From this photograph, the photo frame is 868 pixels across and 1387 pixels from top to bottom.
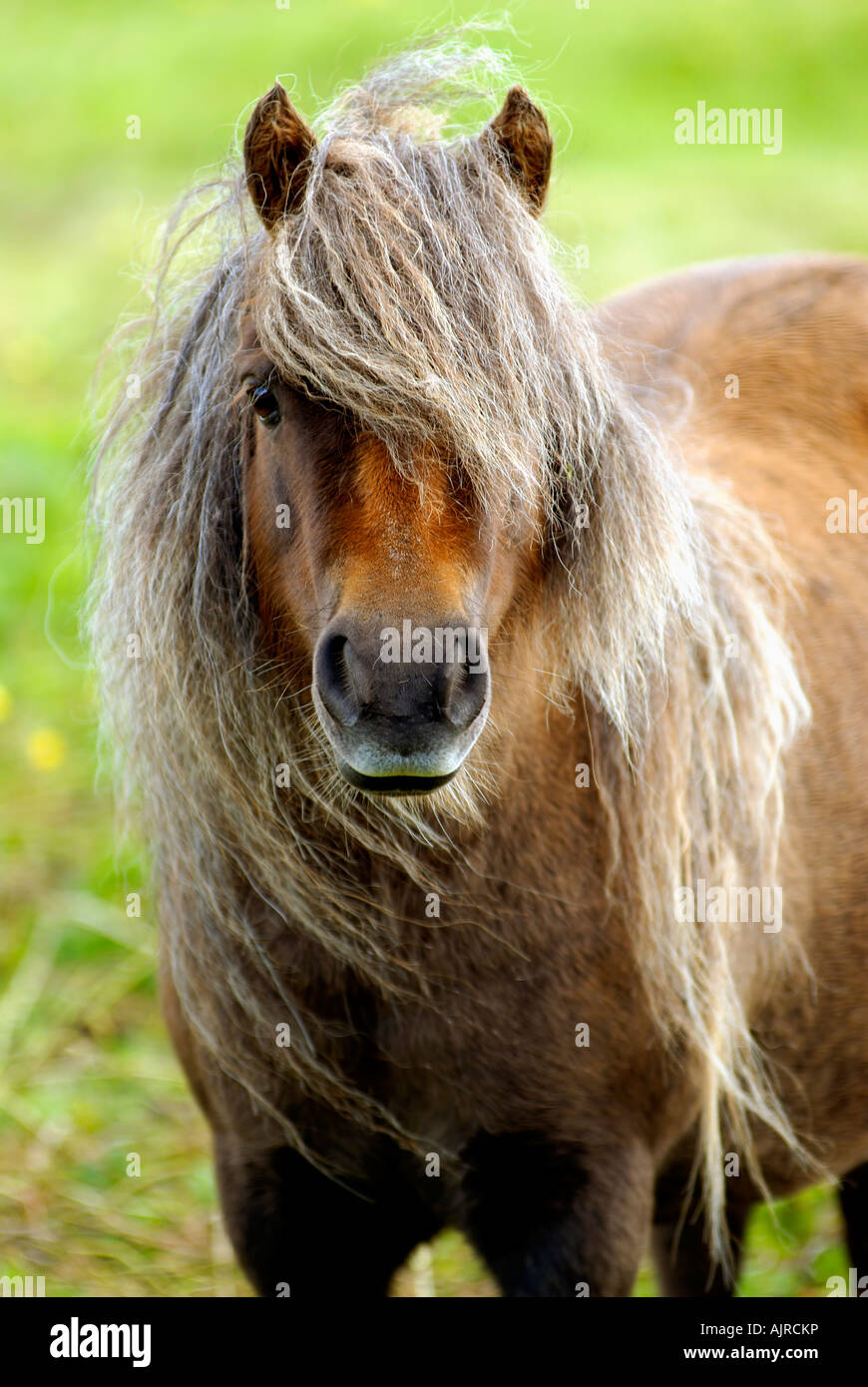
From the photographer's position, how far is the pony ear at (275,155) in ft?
7.02

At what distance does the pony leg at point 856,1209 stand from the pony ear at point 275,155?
2.75 meters

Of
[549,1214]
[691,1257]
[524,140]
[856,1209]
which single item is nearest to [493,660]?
[524,140]

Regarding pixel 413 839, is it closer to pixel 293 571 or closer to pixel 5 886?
pixel 293 571

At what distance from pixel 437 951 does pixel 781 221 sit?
432 inches

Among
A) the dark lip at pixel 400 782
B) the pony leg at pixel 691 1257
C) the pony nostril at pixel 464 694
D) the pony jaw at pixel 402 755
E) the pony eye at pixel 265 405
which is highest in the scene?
the pony eye at pixel 265 405

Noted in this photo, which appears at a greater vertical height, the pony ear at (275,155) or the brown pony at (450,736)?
the pony ear at (275,155)

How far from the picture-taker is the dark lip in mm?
1939

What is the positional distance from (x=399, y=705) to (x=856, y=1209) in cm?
247

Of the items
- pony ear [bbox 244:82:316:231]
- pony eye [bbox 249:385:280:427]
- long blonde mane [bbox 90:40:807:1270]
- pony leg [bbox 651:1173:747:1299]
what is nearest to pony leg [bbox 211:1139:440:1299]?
long blonde mane [bbox 90:40:807:1270]

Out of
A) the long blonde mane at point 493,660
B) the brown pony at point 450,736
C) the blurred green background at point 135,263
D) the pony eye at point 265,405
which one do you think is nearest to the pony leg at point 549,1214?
the brown pony at point 450,736

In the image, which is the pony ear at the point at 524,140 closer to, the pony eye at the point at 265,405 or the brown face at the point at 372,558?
the brown face at the point at 372,558

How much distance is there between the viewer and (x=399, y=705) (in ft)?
6.12

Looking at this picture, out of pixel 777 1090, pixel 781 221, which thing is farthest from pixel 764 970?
pixel 781 221

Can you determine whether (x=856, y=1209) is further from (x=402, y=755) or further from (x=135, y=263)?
(x=135, y=263)
